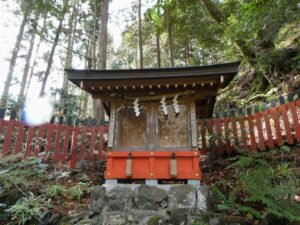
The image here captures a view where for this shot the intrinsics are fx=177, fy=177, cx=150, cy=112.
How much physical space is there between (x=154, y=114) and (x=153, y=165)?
1223 millimetres

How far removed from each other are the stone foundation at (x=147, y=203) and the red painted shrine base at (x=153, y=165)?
23 cm

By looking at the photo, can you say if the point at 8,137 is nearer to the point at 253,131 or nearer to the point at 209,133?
the point at 209,133

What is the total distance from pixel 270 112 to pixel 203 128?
2.05m

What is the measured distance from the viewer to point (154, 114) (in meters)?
4.42

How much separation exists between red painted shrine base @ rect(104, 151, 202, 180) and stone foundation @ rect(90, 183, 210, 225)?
8.9 inches

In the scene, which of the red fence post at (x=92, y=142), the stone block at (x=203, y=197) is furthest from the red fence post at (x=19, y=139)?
the stone block at (x=203, y=197)

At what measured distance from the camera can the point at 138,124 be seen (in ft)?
14.6

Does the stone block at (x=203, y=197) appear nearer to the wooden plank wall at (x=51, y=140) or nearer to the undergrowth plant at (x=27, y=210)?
the undergrowth plant at (x=27, y=210)

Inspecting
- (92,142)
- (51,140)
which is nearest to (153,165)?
(92,142)

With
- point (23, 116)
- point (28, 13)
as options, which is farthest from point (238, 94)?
point (28, 13)

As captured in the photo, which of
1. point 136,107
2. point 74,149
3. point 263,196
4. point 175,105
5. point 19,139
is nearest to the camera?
point 263,196

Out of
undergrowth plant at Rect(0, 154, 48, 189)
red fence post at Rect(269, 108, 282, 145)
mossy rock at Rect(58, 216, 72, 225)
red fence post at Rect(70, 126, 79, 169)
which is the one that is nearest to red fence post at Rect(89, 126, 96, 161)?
red fence post at Rect(70, 126, 79, 169)

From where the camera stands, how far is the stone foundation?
331 cm

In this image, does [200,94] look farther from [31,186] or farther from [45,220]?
[31,186]
